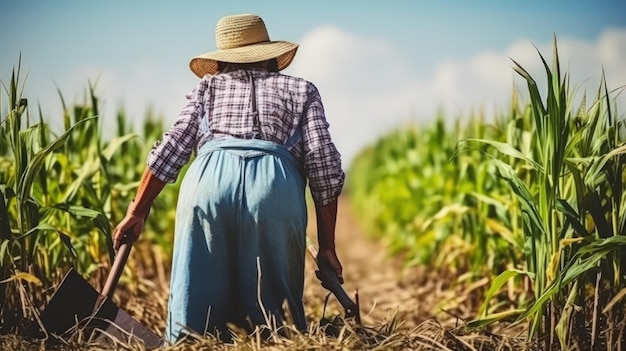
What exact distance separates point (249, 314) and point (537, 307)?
1.10m

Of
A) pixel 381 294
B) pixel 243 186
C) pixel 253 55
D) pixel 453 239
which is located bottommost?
pixel 381 294

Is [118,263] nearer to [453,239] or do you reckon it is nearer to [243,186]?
[243,186]

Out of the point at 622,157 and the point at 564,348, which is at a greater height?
the point at 622,157

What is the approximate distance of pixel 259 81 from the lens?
3066 mm

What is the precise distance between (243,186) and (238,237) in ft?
0.65

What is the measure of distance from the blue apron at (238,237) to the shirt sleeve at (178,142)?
6cm

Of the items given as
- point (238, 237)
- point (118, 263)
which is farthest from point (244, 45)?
point (118, 263)

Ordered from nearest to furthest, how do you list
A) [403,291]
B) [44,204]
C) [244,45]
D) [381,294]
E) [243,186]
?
[243,186], [244,45], [44,204], [403,291], [381,294]

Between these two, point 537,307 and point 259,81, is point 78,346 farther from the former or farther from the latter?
point 537,307

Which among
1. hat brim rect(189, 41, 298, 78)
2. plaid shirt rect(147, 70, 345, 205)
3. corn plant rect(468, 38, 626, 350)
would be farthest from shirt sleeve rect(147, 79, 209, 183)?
corn plant rect(468, 38, 626, 350)

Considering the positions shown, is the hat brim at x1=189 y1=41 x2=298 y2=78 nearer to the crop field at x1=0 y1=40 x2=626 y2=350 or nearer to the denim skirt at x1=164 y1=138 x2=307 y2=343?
the denim skirt at x1=164 y1=138 x2=307 y2=343

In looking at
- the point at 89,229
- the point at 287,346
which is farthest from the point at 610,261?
the point at 89,229

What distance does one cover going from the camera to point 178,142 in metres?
3.07

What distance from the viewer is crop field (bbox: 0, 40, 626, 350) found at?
3062 mm
